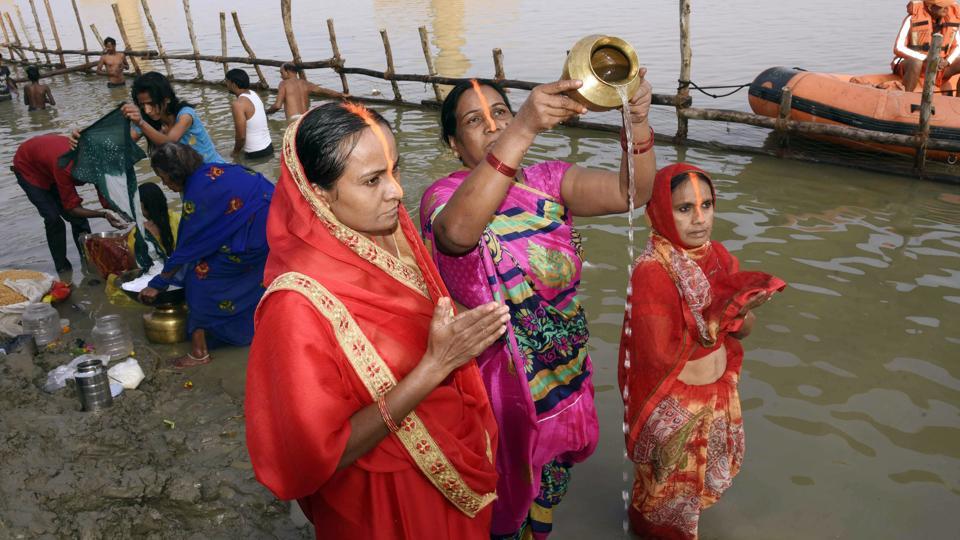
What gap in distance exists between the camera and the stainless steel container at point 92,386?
4273mm

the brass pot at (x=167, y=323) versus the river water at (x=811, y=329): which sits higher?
the brass pot at (x=167, y=323)

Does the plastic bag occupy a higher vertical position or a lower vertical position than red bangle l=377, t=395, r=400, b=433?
lower

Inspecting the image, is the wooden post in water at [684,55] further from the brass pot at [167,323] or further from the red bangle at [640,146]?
the red bangle at [640,146]

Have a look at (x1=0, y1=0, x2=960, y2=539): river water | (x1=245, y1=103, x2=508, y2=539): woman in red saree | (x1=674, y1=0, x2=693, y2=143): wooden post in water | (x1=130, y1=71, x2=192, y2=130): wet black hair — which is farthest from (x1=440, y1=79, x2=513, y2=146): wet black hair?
(x1=674, y1=0, x2=693, y2=143): wooden post in water

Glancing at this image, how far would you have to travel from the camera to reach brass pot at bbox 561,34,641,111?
1.83m

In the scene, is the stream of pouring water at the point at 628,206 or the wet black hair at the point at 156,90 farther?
the wet black hair at the point at 156,90

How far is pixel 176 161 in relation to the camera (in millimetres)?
4559

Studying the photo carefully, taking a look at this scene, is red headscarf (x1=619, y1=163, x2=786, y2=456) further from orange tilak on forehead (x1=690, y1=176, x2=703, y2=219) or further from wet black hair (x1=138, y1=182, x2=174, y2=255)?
wet black hair (x1=138, y1=182, x2=174, y2=255)

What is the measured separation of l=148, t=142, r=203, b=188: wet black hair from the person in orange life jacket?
8.65 meters

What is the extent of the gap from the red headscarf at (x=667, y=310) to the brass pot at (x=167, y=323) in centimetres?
396

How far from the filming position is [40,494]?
130 inches

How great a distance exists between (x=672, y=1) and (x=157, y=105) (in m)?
29.4

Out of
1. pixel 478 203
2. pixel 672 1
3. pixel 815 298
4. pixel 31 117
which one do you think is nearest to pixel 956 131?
pixel 815 298

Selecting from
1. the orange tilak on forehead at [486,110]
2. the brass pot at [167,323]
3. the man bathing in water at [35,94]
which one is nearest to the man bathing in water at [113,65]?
the man bathing in water at [35,94]
